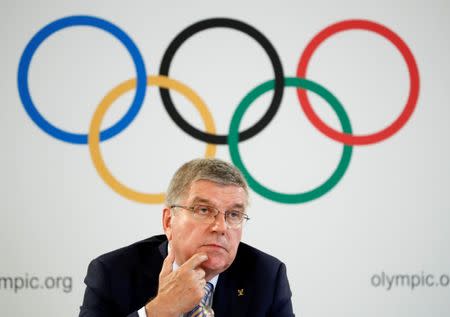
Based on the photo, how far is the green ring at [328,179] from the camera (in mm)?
4473

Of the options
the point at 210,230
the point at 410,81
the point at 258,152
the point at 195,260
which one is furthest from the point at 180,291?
the point at 410,81

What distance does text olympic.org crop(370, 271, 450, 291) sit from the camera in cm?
454

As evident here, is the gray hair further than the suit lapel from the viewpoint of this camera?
No

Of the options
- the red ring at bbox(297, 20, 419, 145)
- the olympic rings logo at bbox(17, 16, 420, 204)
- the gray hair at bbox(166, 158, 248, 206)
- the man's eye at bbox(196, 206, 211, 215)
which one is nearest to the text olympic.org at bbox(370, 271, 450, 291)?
the olympic rings logo at bbox(17, 16, 420, 204)

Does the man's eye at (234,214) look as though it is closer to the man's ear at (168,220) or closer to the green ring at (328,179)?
the man's ear at (168,220)

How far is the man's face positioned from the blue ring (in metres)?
2.37

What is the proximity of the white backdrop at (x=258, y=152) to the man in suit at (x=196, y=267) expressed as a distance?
1966 millimetres

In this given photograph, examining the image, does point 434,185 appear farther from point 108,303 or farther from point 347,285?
point 108,303

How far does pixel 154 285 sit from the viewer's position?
2.36 meters

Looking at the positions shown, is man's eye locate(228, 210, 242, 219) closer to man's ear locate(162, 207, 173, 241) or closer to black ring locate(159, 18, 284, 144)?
man's ear locate(162, 207, 173, 241)

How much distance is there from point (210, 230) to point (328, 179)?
8.35ft

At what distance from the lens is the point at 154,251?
8.23 feet

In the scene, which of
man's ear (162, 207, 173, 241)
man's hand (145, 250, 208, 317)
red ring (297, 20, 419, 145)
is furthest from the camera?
red ring (297, 20, 419, 145)

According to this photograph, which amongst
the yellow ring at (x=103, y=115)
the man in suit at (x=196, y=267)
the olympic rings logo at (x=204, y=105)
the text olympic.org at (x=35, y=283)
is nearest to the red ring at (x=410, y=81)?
the olympic rings logo at (x=204, y=105)
